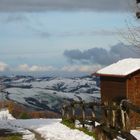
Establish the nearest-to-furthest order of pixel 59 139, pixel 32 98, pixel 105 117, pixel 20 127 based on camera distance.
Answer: pixel 105 117 → pixel 59 139 → pixel 20 127 → pixel 32 98

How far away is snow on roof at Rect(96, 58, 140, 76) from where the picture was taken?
31.3m

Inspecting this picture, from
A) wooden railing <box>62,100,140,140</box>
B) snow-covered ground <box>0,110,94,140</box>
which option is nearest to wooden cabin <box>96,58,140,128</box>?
snow-covered ground <box>0,110,94,140</box>

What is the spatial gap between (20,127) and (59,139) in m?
7.06

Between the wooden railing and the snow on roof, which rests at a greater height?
the snow on roof

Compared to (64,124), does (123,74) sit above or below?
above

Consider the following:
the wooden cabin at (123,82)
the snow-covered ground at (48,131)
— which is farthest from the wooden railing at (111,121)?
the wooden cabin at (123,82)

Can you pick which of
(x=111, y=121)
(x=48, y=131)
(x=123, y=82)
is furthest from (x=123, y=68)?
(x=111, y=121)

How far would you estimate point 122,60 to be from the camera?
121ft

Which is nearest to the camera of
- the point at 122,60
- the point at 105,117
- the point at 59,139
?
the point at 105,117

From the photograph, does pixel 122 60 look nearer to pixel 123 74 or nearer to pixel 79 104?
pixel 123 74

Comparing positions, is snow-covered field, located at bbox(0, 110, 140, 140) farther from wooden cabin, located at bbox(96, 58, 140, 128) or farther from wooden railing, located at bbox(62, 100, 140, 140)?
wooden cabin, located at bbox(96, 58, 140, 128)

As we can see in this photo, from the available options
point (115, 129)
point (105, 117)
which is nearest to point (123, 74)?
point (105, 117)

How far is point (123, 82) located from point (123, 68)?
1326mm

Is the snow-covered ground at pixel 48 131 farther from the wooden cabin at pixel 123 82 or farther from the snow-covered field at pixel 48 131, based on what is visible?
the wooden cabin at pixel 123 82
